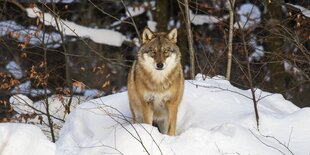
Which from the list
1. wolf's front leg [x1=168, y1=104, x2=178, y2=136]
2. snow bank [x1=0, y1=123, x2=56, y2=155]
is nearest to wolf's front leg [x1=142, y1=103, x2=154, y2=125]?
wolf's front leg [x1=168, y1=104, x2=178, y2=136]

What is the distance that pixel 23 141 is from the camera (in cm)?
561

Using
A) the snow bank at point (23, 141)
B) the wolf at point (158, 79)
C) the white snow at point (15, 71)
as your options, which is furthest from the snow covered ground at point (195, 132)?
the white snow at point (15, 71)

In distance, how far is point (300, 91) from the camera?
15438 millimetres

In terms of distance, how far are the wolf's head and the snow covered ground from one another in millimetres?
769

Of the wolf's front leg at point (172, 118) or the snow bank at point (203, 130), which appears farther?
the wolf's front leg at point (172, 118)

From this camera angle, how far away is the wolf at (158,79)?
742 cm

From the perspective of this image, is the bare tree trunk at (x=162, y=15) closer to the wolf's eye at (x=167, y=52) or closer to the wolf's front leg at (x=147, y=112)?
the wolf's eye at (x=167, y=52)

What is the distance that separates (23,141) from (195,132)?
6.17 ft

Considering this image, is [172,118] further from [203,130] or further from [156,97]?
[203,130]

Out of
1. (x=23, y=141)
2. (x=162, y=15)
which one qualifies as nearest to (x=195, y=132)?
(x=23, y=141)

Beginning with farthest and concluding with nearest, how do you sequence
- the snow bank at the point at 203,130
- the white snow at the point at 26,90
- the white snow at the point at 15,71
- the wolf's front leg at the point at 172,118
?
the white snow at the point at 15,71
the white snow at the point at 26,90
the wolf's front leg at the point at 172,118
the snow bank at the point at 203,130

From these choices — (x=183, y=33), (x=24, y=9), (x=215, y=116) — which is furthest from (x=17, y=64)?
(x=215, y=116)

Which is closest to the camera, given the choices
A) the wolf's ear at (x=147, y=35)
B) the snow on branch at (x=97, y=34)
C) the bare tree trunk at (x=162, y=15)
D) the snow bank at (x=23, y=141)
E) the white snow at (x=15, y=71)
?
the snow bank at (x=23, y=141)

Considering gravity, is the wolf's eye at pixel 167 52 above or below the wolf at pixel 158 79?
above
